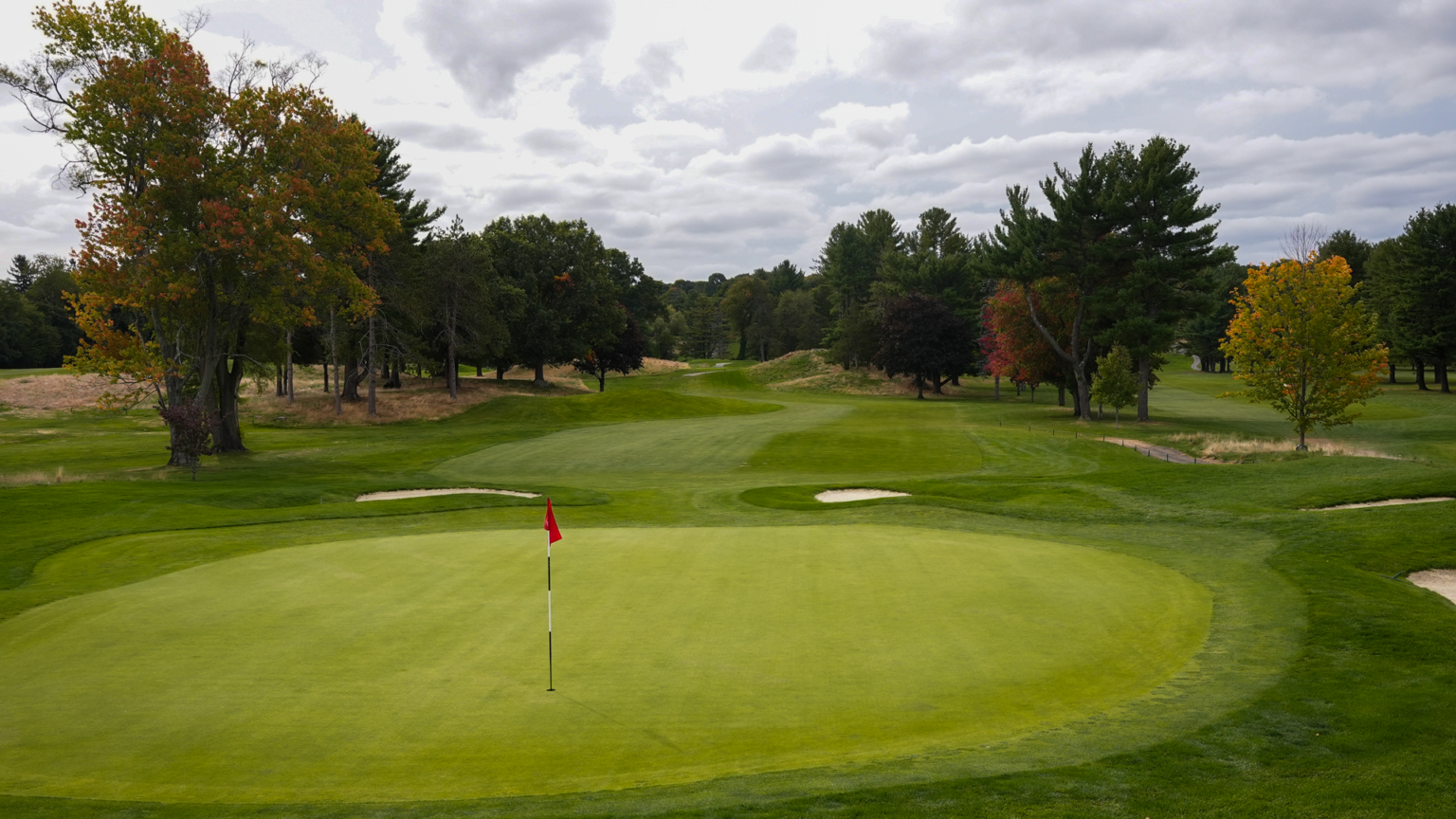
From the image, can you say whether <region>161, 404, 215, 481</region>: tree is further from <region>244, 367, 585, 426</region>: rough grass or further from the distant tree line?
the distant tree line

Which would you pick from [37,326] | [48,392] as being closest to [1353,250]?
[48,392]

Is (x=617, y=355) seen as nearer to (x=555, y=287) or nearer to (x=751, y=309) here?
(x=555, y=287)

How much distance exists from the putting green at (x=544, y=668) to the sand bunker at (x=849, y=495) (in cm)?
974

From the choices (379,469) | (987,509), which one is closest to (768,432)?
(379,469)

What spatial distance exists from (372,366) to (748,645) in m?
46.3

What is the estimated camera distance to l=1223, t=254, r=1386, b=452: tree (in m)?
32.6

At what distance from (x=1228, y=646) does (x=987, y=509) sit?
37.0 ft

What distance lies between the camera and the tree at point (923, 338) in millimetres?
73000

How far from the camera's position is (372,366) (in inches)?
1970

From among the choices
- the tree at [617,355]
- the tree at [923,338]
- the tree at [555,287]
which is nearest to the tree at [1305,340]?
the tree at [923,338]

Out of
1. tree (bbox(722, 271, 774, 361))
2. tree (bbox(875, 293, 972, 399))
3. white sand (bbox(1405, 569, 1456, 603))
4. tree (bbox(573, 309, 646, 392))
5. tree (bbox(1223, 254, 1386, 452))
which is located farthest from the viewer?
tree (bbox(722, 271, 774, 361))

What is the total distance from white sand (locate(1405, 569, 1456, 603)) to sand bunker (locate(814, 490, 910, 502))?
11.5 metres

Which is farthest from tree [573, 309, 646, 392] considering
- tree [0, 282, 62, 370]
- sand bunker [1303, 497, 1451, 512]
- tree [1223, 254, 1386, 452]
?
tree [0, 282, 62, 370]

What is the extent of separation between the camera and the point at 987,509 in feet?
68.2
